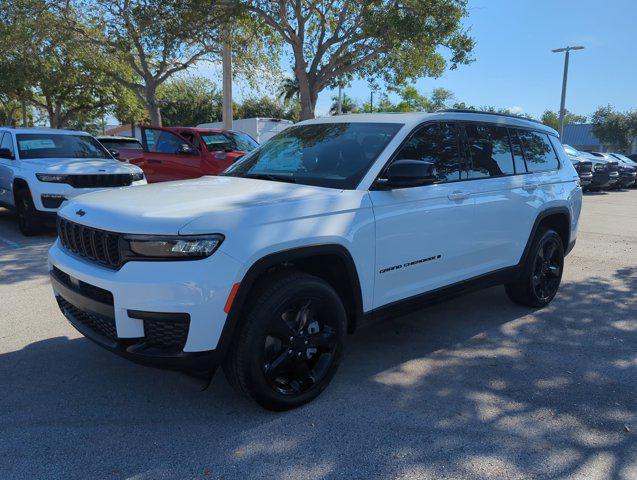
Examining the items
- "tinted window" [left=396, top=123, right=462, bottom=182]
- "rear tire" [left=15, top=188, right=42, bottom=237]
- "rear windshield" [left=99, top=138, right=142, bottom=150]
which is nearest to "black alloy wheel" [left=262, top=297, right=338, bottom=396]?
"tinted window" [left=396, top=123, right=462, bottom=182]

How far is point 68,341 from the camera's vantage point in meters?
4.14

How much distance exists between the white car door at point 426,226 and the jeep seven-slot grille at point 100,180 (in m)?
5.82

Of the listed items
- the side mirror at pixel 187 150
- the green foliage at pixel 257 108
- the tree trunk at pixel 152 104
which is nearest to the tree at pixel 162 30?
the tree trunk at pixel 152 104

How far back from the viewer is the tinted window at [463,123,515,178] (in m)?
4.23

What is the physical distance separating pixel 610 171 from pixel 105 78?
23.3 metres

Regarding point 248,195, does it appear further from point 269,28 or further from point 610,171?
point 610,171

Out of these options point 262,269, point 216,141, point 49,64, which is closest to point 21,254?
point 216,141

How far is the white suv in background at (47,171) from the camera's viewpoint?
7.87 metres

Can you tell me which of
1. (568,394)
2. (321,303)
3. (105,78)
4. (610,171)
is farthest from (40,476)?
(105,78)

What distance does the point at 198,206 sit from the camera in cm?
289

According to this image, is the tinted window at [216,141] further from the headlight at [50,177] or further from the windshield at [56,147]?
the headlight at [50,177]

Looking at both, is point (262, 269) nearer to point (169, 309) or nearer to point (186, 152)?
point (169, 309)

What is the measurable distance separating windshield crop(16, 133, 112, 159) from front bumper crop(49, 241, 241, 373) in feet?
23.0

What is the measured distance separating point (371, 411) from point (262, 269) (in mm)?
1150
